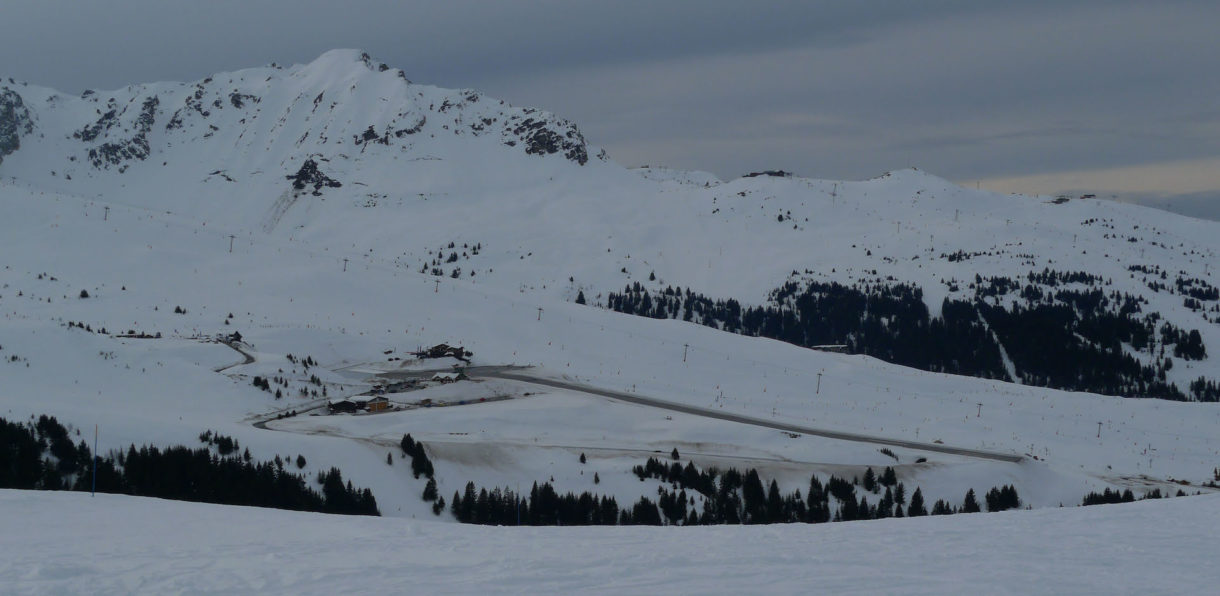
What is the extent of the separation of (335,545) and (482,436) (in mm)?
32004

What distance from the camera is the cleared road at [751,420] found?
54809 mm

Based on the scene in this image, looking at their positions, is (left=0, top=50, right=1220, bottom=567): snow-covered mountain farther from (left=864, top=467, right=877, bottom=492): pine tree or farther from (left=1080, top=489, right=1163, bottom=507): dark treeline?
(left=1080, top=489, right=1163, bottom=507): dark treeline

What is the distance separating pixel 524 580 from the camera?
15664 millimetres

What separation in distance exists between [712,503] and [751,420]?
1685 cm

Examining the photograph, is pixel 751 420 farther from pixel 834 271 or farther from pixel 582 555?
pixel 834 271

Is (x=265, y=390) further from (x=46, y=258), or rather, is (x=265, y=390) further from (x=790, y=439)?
(x=46, y=258)

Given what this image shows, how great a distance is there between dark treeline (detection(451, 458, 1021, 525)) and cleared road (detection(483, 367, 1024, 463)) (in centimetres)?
693

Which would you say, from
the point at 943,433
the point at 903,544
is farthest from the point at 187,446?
the point at 943,433

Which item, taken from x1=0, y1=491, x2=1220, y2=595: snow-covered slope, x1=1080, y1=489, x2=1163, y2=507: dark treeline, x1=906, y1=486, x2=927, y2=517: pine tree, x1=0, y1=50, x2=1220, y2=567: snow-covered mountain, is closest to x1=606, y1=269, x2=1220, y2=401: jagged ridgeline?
x1=0, y1=50, x2=1220, y2=567: snow-covered mountain

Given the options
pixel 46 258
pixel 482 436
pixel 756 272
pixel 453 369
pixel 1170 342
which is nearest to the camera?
pixel 482 436

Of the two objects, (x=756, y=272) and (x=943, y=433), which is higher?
(x=756, y=272)

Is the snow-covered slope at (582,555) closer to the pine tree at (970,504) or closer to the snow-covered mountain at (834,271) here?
the pine tree at (970,504)

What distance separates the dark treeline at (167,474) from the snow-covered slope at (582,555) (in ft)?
37.4

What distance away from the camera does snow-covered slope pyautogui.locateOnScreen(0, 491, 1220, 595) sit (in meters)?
15.4
